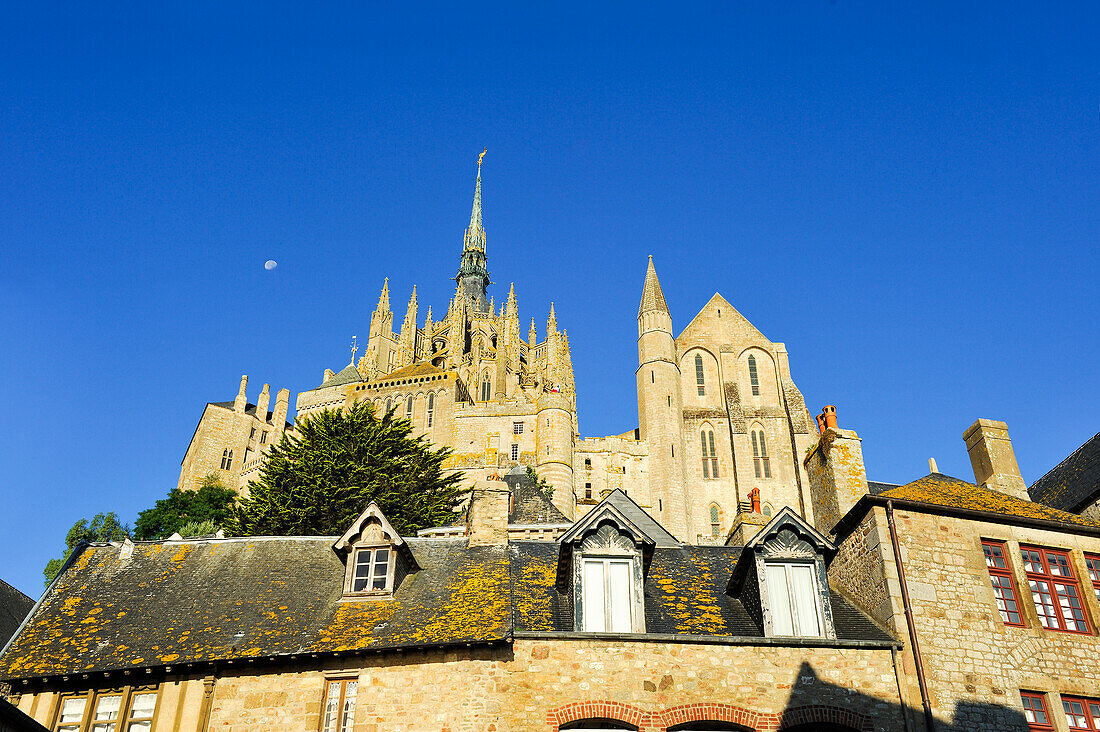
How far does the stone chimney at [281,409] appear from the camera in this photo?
292ft

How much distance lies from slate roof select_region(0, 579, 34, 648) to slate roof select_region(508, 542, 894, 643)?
1061 cm

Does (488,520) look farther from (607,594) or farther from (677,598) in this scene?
(677,598)

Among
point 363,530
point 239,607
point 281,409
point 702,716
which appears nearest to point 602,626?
point 702,716

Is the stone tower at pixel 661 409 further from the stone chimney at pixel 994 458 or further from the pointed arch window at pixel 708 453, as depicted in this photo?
the stone chimney at pixel 994 458

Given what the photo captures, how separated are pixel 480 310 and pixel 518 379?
29.1 metres

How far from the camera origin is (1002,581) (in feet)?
48.8

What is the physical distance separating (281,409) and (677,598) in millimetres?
81219

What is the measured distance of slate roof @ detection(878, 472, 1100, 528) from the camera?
1540 centimetres

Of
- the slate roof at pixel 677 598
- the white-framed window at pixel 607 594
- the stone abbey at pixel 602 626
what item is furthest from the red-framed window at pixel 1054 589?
the white-framed window at pixel 607 594

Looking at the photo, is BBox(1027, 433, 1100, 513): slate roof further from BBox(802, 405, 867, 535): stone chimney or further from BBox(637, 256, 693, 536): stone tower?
BBox(637, 256, 693, 536): stone tower

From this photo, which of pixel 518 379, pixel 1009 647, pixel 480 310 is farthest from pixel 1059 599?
pixel 480 310

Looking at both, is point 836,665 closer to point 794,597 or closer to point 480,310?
point 794,597

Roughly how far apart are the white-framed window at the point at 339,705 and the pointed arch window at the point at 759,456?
162ft

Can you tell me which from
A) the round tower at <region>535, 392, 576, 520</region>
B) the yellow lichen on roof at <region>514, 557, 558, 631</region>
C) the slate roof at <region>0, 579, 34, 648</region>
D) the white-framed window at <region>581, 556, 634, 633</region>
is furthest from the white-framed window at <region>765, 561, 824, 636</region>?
the round tower at <region>535, 392, 576, 520</region>
